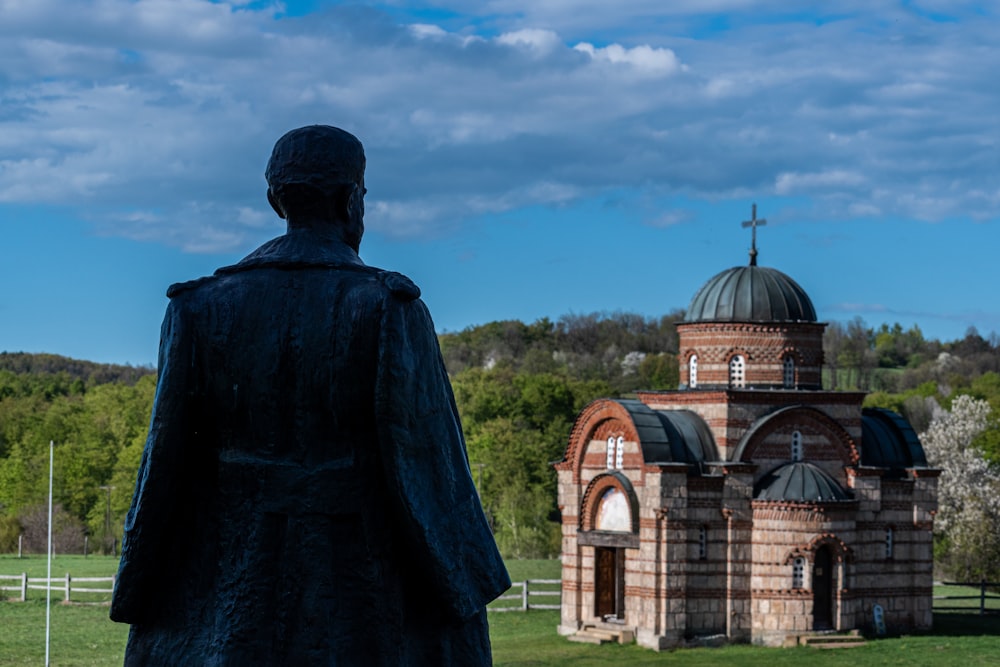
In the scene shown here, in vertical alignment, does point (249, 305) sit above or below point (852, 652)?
above

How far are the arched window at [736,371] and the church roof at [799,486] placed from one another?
217 cm

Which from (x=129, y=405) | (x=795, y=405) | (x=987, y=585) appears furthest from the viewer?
(x=129, y=405)

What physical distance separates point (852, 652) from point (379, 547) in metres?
27.2

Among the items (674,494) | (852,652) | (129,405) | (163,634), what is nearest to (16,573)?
(129,405)

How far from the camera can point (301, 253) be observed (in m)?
3.97

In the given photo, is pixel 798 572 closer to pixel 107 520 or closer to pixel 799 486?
pixel 799 486

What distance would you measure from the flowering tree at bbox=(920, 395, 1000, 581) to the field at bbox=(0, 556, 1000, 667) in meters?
9.48

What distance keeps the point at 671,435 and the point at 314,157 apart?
2805 cm

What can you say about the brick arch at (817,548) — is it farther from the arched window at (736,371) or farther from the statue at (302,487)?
the statue at (302,487)

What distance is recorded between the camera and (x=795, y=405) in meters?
32.0

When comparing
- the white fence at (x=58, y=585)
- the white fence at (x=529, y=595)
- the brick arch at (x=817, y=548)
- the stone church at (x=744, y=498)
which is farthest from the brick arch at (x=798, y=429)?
the white fence at (x=58, y=585)

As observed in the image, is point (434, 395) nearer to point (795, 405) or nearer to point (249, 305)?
point (249, 305)

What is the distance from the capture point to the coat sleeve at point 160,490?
3.87 m

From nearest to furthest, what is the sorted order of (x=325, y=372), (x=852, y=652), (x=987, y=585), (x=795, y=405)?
(x=325, y=372)
(x=852, y=652)
(x=795, y=405)
(x=987, y=585)
